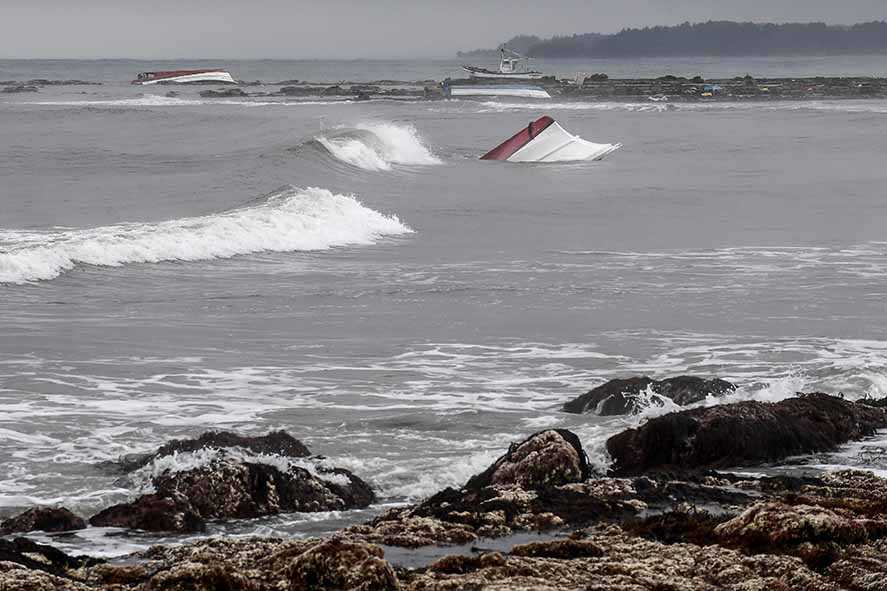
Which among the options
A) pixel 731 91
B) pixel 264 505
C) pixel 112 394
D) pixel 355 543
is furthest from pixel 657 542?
pixel 731 91

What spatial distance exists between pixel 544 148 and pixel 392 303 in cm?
3460

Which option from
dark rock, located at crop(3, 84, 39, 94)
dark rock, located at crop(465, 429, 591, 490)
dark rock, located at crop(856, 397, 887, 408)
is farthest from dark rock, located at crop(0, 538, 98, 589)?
dark rock, located at crop(3, 84, 39, 94)

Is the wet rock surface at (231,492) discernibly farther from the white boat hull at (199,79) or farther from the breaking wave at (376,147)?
the white boat hull at (199,79)

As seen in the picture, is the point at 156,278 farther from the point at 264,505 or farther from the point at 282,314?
the point at 264,505

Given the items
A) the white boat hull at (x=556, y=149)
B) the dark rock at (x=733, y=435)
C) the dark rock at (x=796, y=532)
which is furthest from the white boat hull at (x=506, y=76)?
the dark rock at (x=796, y=532)

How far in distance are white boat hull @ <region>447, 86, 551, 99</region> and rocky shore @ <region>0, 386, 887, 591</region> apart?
102049mm

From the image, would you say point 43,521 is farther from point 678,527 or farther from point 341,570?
point 678,527

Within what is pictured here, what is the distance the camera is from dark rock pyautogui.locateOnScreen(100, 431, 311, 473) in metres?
11.6

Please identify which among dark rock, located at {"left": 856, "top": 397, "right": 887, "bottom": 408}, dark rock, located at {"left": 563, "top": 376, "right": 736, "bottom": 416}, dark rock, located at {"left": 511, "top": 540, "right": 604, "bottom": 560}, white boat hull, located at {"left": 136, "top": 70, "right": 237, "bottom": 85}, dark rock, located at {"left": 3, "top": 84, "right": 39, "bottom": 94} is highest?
white boat hull, located at {"left": 136, "top": 70, "right": 237, "bottom": 85}

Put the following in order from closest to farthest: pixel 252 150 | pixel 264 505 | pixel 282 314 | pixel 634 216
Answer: pixel 264 505 → pixel 282 314 → pixel 634 216 → pixel 252 150

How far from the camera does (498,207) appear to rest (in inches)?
1463

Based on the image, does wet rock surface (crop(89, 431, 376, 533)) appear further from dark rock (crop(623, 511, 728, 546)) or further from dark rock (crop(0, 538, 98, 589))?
dark rock (crop(623, 511, 728, 546))

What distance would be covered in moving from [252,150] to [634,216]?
23573 millimetres

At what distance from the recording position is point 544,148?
180 ft
